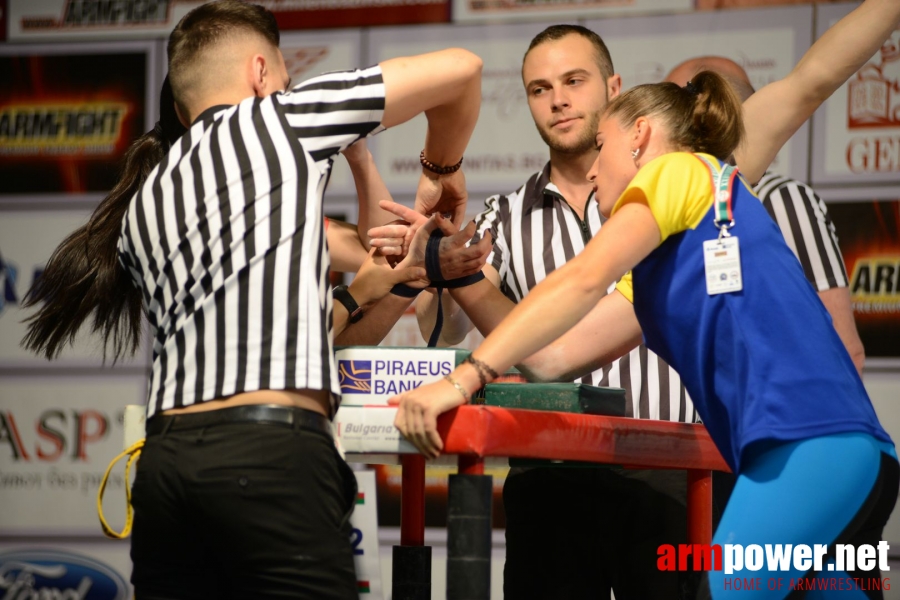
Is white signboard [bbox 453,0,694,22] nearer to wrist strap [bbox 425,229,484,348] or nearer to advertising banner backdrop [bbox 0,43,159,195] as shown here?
advertising banner backdrop [bbox 0,43,159,195]

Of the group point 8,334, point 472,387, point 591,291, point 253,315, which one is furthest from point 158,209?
point 8,334

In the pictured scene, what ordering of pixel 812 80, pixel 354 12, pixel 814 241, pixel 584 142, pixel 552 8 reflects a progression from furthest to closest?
pixel 354 12 < pixel 552 8 < pixel 814 241 < pixel 584 142 < pixel 812 80

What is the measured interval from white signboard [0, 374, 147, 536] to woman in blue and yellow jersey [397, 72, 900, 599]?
121 inches

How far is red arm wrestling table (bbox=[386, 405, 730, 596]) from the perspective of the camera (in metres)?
1.62

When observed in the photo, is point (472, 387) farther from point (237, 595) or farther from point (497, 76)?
point (497, 76)

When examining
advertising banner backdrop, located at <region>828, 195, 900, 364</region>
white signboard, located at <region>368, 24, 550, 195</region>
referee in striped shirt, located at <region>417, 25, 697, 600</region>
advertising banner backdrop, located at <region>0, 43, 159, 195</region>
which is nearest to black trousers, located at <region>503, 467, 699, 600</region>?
referee in striped shirt, located at <region>417, 25, 697, 600</region>

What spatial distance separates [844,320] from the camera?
9.78ft

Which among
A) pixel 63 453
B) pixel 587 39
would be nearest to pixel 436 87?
pixel 587 39

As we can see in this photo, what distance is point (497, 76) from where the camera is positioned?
4.12 m

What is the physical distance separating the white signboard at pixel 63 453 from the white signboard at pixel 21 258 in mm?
176

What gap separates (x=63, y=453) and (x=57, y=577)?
54 centimetres

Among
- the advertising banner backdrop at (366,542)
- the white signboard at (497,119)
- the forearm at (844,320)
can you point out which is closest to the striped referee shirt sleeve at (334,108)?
the advertising banner backdrop at (366,542)

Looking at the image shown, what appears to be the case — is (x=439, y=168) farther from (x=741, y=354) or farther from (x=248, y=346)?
(x=741, y=354)

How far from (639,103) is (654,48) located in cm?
220
